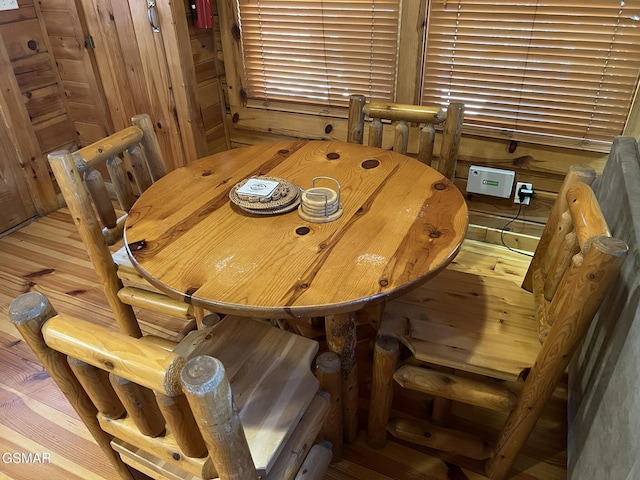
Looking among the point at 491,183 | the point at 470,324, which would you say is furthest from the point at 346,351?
the point at 491,183

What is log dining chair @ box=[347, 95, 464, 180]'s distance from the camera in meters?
1.82

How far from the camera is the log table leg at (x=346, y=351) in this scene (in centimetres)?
138

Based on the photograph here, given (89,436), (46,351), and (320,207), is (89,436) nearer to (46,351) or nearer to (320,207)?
(46,351)

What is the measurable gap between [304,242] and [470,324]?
57 centimetres

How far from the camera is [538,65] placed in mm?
2094

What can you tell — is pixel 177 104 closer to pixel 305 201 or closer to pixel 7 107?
pixel 7 107

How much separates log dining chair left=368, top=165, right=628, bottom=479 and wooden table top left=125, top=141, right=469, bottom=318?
288mm

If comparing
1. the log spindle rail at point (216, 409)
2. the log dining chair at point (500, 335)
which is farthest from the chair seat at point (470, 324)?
the log spindle rail at point (216, 409)

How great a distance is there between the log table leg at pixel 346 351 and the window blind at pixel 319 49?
4.91 feet

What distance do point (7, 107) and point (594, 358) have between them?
3.18 meters

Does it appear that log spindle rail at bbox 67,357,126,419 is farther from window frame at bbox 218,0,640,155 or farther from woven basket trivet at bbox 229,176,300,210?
window frame at bbox 218,0,640,155

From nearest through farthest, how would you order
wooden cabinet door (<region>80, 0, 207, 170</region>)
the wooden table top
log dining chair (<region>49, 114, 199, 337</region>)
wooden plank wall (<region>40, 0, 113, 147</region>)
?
the wooden table top, log dining chair (<region>49, 114, 199, 337</region>), wooden cabinet door (<region>80, 0, 207, 170</region>), wooden plank wall (<region>40, 0, 113, 147</region>)

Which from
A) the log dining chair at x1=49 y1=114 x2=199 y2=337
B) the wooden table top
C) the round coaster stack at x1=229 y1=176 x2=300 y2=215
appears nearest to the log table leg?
the wooden table top

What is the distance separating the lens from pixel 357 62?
2.45m
